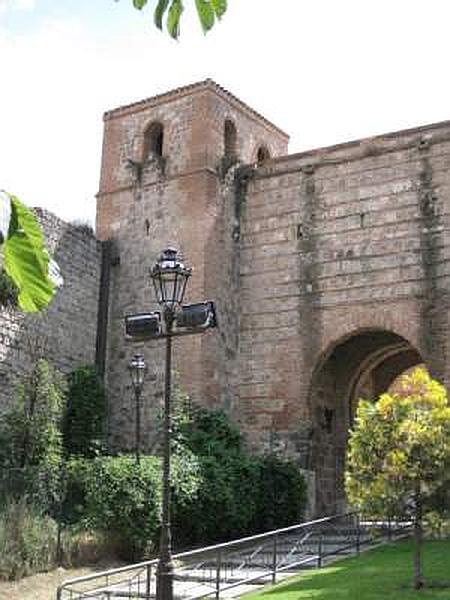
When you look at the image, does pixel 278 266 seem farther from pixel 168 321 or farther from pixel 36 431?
pixel 168 321

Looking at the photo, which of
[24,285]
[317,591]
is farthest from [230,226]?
[24,285]

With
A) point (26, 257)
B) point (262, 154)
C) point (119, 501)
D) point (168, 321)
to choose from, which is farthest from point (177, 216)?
point (26, 257)

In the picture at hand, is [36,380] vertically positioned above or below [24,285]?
above

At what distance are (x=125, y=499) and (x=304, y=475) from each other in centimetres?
537

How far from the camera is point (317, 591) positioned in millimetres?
10984

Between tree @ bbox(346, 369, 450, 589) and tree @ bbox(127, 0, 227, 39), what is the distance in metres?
10.9

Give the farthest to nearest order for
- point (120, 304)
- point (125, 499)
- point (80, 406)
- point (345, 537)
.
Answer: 1. point (120, 304)
2. point (80, 406)
3. point (345, 537)
4. point (125, 499)

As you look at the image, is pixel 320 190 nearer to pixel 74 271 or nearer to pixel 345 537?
pixel 74 271

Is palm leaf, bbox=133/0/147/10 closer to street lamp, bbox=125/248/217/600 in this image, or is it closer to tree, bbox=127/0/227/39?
tree, bbox=127/0/227/39

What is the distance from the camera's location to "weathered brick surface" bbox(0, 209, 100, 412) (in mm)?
18500

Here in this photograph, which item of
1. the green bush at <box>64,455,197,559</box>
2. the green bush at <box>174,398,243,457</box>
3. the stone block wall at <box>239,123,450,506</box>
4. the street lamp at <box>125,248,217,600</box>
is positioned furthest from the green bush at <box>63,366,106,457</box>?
the street lamp at <box>125,248,217,600</box>

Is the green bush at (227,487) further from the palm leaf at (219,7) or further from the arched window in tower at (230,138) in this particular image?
the palm leaf at (219,7)

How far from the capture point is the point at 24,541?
13.7 m

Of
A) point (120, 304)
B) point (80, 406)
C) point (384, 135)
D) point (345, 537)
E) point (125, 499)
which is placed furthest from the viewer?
point (120, 304)
